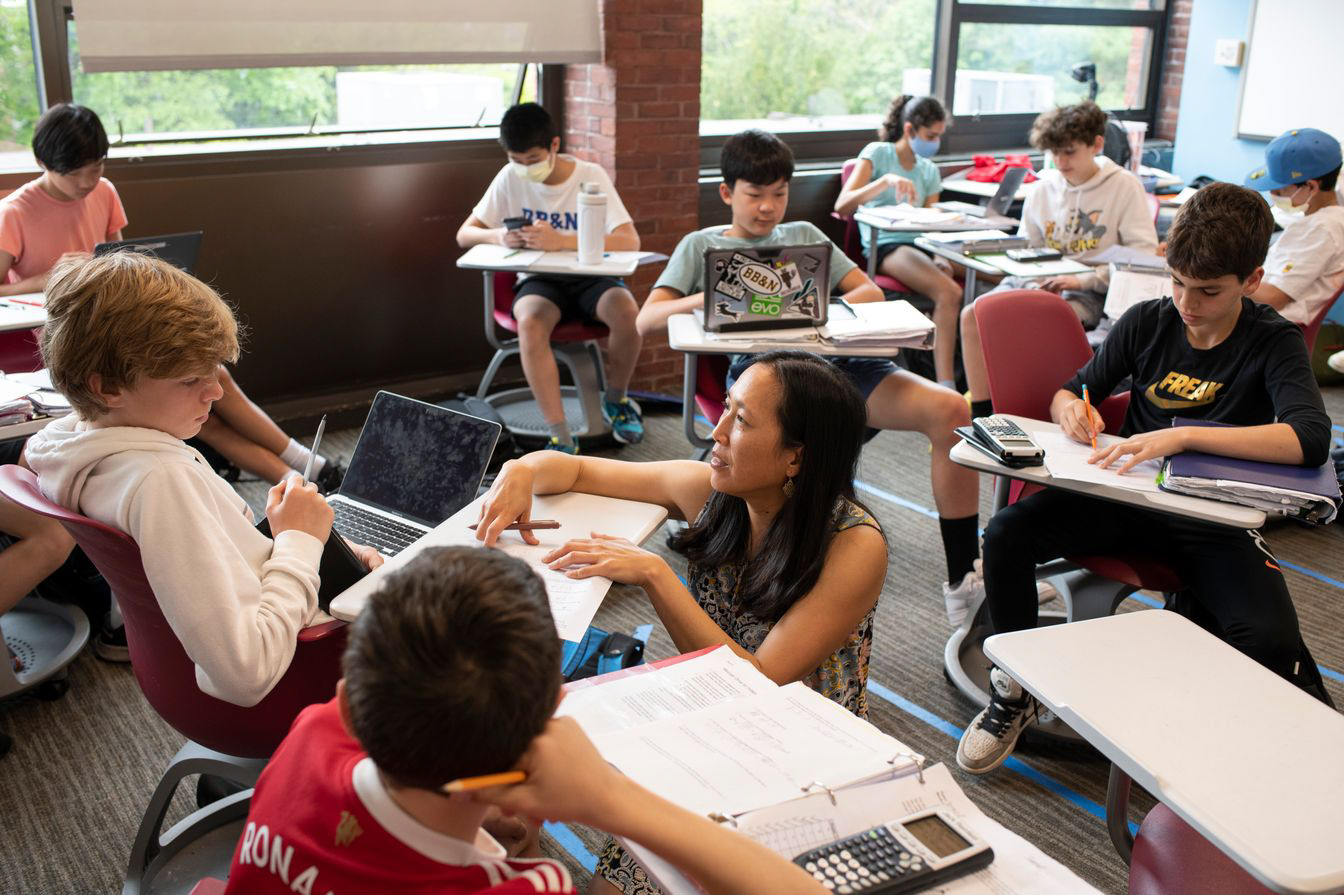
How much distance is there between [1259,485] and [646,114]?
309cm

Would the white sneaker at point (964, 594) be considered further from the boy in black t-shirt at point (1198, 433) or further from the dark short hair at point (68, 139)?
the dark short hair at point (68, 139)

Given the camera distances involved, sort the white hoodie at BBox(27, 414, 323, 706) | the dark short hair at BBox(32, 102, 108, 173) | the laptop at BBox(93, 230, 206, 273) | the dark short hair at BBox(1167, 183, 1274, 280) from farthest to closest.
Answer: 1. the dark short hair at BBox(32, 102, 108, 173)
2. the laptop at BBox(93, 230, 206, 273)
3. the dark short hair at BBox(1167, 183, 1274, 280)
4. the white hoodie at BBox(27, 414, 323, 706)

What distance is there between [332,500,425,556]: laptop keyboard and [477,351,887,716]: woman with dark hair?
0.17 m

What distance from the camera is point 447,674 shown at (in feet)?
2.95

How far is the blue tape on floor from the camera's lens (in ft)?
7.17

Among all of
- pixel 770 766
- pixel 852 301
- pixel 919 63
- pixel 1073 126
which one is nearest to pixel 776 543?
pixel 770 766

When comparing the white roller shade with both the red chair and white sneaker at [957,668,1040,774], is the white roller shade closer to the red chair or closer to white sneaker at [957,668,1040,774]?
the red chair

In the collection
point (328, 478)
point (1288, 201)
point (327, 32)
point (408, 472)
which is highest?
point (327, 32)

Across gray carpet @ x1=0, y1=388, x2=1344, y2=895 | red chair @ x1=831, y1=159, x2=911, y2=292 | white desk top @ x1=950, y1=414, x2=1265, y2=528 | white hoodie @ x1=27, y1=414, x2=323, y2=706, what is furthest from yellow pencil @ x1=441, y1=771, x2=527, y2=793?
red chair @ x1=831, y1=159, x2=911, y2=292

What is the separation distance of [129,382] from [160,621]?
34 centimetres

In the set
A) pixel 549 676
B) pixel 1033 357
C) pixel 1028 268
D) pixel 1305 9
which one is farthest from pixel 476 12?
pixel 1305 9

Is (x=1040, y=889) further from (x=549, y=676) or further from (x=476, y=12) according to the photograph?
(x=476, y=12)

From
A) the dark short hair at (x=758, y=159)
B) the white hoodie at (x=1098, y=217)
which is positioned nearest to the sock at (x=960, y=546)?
the dark short hair at (x=758, y=159)

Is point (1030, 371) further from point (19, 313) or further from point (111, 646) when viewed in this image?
point (19, 313)
